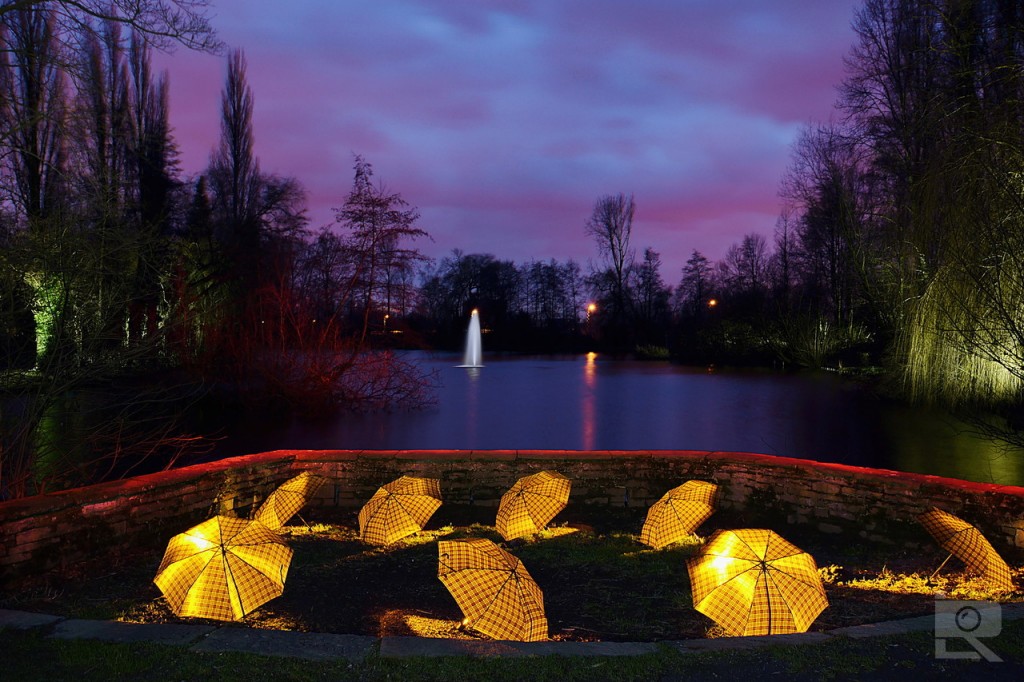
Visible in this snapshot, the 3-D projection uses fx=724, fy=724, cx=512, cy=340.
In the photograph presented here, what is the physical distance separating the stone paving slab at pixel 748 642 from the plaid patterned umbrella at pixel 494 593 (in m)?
0.84

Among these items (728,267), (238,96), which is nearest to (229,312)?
(238,96)

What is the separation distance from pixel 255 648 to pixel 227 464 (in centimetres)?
325

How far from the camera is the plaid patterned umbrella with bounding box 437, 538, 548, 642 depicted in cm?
404

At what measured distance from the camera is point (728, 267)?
70.3 meters

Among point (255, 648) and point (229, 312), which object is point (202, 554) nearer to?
point (255, 648)

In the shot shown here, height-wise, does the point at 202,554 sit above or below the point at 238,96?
below

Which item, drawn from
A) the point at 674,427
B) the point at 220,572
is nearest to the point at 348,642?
the point at 220,572

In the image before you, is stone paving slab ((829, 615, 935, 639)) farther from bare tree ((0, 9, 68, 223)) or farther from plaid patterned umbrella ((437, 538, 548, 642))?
bare tree ((0, 9, 68, 223))

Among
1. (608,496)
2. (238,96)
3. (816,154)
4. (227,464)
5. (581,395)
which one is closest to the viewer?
(227,464)

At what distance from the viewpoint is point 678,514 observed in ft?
19.6

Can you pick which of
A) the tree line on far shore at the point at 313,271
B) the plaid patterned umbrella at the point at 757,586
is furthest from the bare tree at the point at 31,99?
the plaid patterned umbrella at the point at 757,586

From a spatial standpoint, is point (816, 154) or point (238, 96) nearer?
point (816, 154)

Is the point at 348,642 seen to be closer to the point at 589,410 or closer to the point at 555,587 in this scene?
the point at 555,587

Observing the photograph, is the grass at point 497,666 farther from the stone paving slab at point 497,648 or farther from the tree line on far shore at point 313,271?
the tree line on far shore at point 313,271
